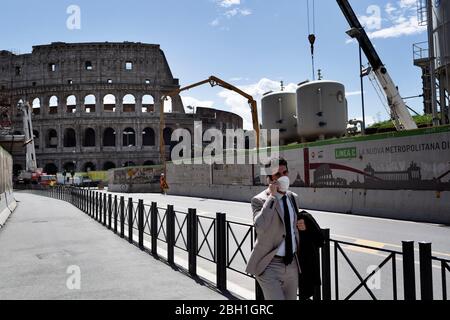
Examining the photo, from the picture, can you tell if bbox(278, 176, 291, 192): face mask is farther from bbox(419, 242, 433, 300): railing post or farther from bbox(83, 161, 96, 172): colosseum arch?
bbox(83, 161, 96, 172): colosseum arch

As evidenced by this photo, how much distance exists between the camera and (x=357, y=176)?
57.3ft

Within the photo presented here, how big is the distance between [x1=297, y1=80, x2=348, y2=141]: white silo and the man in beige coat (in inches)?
980

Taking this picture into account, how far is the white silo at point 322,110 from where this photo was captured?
28234 millimetres

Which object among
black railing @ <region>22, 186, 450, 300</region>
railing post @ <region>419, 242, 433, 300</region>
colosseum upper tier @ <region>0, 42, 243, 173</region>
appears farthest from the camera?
colosseum upper tier @ <region>0, 42, 243, 173</region>

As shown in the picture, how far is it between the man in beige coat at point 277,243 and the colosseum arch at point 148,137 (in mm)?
79265

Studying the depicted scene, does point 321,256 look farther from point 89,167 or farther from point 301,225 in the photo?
point 89,167

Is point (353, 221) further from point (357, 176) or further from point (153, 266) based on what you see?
point (153, 266)

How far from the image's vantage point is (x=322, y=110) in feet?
92.8

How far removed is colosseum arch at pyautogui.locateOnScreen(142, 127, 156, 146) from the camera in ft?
271

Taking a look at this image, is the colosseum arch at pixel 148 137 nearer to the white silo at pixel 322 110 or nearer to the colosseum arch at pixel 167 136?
the colosseum arch at pixel 167 136

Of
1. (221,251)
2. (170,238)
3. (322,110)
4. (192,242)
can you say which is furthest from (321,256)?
(322,110)

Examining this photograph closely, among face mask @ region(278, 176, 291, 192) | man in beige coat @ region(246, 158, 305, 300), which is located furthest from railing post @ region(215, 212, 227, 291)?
face mask @ region(278, 176, 291, 192)
